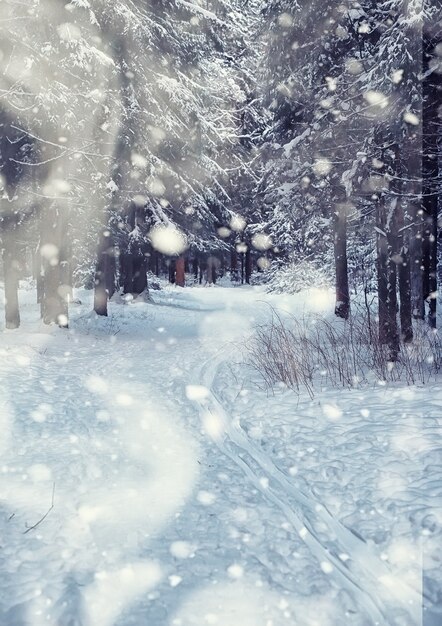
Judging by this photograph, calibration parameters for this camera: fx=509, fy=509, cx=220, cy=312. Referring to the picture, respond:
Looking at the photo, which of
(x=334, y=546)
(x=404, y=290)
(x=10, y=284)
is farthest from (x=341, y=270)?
(x=334, y=546)

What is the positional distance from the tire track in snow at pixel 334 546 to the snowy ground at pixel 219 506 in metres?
0.01

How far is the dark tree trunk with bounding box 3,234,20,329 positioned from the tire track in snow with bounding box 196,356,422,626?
413 inches

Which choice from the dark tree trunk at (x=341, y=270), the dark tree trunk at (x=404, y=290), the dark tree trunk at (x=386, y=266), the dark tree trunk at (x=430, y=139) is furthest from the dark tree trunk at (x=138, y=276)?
the dark tree trunk at (x=386, y=266)

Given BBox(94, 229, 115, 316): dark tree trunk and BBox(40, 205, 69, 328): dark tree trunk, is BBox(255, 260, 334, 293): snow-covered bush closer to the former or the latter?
BBox(94, 229, 115, 316): dark tree trunk

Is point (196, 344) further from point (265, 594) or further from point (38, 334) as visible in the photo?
point (265, 594)

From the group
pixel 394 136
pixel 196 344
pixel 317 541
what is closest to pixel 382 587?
pixel 317 541

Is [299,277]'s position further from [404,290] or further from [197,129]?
[404,290]

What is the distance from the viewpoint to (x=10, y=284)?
578 inches

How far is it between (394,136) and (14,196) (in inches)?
392

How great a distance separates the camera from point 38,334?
45.1ft

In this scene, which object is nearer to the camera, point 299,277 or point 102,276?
point 102,276

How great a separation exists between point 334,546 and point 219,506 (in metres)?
1.02

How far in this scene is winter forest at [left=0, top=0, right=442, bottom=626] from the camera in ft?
10.8

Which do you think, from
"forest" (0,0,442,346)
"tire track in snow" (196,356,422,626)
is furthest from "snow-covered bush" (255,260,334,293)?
"tire track in snow" (196,356,422,626)
